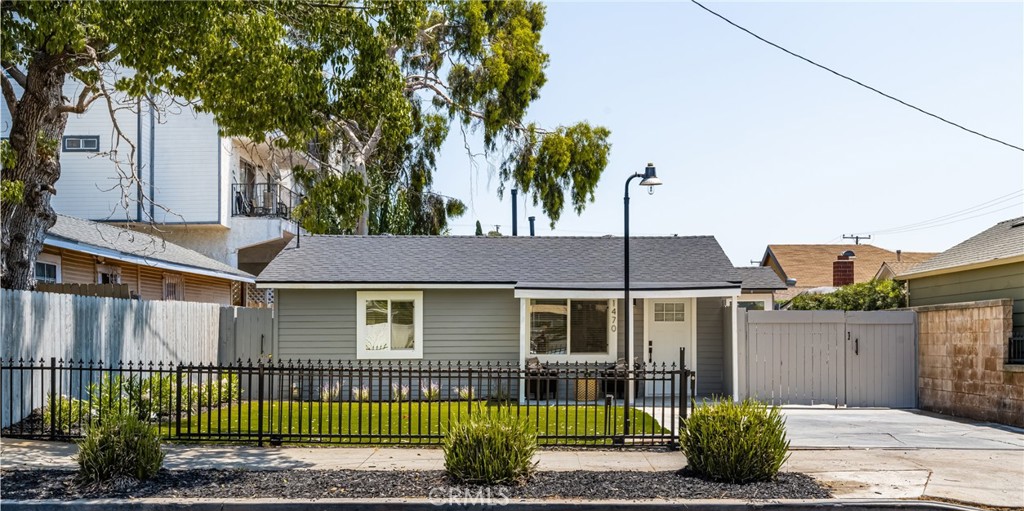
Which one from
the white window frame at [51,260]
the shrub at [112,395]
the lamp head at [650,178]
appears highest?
the lamp head at [650,178]

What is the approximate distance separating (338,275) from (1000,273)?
12.5 meters

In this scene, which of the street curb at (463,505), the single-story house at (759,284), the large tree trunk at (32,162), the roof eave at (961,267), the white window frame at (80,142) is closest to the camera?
the street curb at (463,505)

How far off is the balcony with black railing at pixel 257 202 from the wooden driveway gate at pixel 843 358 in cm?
1589

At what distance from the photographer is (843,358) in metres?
17.2

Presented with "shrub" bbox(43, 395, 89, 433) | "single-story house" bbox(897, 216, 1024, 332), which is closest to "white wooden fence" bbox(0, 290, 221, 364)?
"shrub" bbox(43, 395, 89, 433)

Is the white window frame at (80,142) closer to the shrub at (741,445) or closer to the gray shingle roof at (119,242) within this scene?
the gray shingle roof at (119,242)

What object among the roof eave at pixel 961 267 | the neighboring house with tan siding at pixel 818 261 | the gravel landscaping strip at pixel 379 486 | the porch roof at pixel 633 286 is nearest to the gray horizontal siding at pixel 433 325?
the porch roof at pixel 633 286

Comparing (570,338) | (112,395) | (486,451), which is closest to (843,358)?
(570,338)

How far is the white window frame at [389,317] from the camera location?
18547 mm

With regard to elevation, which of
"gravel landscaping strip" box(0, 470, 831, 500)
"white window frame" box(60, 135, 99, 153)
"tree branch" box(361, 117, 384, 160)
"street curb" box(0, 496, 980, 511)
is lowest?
"street curb" box(0, 496, 980, 511)

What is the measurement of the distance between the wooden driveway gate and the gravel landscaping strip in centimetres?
789

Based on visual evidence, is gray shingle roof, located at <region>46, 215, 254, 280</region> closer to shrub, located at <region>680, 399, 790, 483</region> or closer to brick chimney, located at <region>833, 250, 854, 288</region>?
shrub, located at <region>680, 399, 790, 483</region>

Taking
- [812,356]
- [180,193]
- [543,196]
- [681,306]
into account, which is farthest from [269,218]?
[812,356]

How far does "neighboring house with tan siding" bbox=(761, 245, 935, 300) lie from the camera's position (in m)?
40.1
